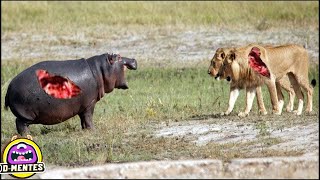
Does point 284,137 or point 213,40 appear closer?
point 284,137

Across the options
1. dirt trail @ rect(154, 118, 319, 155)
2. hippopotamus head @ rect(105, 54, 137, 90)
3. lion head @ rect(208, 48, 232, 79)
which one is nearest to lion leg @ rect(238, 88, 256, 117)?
dirt trail @ rect(154, 118, 319, 155)

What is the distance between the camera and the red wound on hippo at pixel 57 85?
1388 centimetres

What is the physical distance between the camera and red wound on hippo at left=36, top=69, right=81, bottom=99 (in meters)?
13.9

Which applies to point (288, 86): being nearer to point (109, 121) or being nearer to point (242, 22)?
point (109, 121)

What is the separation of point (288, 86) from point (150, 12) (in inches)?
503

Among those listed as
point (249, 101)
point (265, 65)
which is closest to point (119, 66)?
point (249, 101)

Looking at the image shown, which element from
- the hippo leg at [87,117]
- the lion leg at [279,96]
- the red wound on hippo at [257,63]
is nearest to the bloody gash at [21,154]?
the hippo leg at [87,117]

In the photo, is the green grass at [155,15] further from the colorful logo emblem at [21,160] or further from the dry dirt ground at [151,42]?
the colorful logo emblem at [21,160]

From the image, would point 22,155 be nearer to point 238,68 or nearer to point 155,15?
point 238,68

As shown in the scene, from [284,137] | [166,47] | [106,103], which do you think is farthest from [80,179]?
[166,47]

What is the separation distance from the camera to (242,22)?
27.6m

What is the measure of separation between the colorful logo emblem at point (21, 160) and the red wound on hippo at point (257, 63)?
4656 millimetres

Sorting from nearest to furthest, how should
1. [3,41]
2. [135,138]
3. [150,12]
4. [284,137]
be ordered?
1. [284,137]
2. [135,138]
3. [3,41]
4. [150,12]

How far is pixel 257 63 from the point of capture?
49.2 feet
